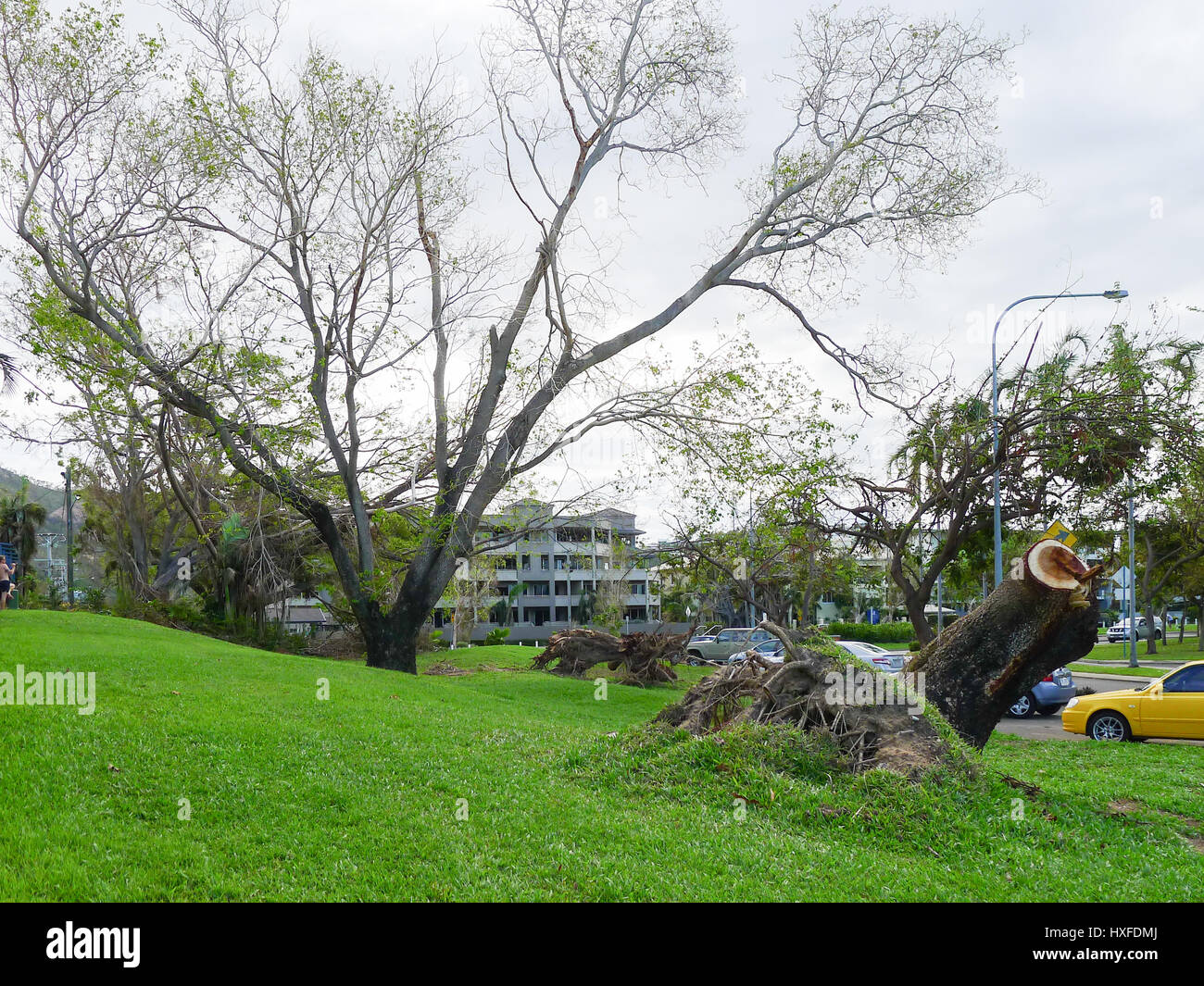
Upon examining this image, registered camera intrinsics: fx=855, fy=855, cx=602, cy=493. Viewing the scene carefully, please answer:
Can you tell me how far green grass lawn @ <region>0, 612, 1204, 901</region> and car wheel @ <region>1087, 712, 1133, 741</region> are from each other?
3.99 meters

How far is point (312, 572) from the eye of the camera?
28.1m

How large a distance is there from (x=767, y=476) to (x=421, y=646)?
18148 millimetres

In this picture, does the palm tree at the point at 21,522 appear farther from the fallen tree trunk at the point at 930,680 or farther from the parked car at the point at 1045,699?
→ the parked car at the point at 1045,699

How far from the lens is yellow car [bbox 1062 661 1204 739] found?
509 inches

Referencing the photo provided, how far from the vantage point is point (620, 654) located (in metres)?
22.6

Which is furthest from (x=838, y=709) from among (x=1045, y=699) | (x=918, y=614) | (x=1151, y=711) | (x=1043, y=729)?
(x=1045, y=699)

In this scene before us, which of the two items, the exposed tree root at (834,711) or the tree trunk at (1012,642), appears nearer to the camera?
the exposed tree root at (834,711)

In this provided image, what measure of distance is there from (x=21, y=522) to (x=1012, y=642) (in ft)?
147

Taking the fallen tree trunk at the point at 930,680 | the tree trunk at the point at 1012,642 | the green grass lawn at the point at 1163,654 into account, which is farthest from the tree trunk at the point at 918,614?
the green grass lawn at the point at 1163,654

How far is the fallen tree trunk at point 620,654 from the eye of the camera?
2214 centimetres

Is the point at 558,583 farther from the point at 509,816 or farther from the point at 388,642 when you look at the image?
the point at 509,816

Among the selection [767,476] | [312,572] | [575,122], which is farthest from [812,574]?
[312,572]

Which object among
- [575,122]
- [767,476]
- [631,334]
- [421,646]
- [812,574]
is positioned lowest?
[421,646]
